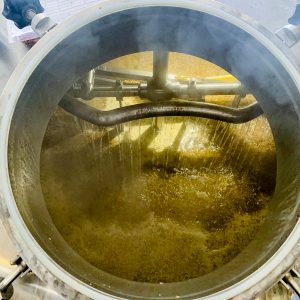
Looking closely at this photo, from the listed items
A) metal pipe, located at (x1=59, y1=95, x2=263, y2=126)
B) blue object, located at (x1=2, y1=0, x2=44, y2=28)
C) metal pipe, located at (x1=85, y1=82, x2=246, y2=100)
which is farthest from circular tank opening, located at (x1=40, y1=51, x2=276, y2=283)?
blue object, located at (x1=2, y1=0, x2=44, y2=28)

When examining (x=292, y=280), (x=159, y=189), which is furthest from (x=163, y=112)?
(x=292, y=280)

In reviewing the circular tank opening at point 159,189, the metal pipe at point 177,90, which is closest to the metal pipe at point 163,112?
the metal pipe at point 177,90

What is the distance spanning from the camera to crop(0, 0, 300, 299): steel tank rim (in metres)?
1.07

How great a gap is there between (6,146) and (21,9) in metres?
0.53

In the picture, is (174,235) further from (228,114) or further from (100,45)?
(100,45)

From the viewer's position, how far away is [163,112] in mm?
1873

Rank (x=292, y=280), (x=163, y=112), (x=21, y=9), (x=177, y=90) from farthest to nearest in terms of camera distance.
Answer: (x=177, y=90), (x=163, y=112), (x=21, y=9), (x=292, y=280)

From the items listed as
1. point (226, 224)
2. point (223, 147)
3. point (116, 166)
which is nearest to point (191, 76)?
point (223, 147)

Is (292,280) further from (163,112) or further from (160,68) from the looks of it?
(160,68)

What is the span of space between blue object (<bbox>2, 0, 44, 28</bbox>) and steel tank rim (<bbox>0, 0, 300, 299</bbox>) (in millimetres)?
199

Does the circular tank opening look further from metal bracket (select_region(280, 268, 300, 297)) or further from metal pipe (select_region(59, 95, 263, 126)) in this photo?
metal bracket (select_region(280, 268, 300, 297))

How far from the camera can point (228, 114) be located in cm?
189

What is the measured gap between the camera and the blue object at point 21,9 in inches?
55.4

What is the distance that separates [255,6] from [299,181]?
3.87 feet
